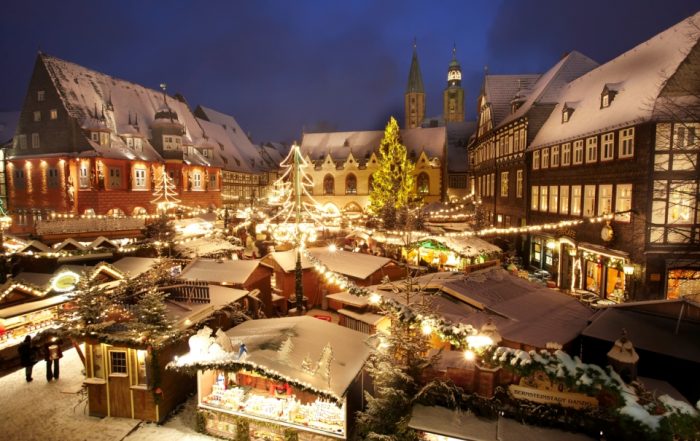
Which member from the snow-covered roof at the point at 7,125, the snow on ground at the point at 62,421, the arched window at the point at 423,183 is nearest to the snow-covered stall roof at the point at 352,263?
the snow on ground at the point at 62,421

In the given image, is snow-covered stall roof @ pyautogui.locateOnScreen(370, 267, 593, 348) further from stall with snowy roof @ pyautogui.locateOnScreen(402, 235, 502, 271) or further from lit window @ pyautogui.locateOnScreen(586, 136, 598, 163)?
lit window @ pyautogui.locateOnScreen(586, 136, 598, 163)

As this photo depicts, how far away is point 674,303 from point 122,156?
41.1 meters

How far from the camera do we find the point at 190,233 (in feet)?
92.8

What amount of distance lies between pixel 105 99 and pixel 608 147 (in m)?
44.3

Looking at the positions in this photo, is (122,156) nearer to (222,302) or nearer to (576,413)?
(222,302)

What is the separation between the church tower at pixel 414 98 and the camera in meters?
92.0

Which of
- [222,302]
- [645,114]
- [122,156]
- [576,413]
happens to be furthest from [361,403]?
[122,156]

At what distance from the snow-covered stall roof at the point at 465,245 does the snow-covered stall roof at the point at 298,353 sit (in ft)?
37.5

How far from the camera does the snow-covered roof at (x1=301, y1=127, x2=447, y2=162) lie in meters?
52.9

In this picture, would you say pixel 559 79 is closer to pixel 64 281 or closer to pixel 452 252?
pixel 452 252

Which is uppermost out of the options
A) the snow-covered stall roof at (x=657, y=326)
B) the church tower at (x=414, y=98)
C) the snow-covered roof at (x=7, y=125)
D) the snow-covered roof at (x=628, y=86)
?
the church tower at (x=414, y=98)

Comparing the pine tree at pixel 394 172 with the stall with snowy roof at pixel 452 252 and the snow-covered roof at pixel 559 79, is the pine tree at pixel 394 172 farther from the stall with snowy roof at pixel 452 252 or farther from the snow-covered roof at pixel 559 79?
the stall with snowy roof at pixel 452 252

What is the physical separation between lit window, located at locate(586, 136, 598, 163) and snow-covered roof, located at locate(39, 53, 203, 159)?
38715 millimetres

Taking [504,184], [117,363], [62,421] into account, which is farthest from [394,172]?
[62,421]
